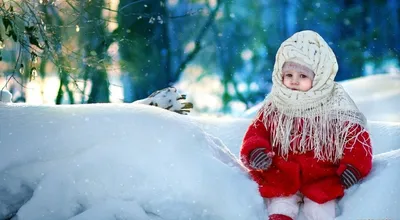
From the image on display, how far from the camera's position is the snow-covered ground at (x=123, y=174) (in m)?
2.45

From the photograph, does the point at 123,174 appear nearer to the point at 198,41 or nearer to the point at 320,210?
the point at 320,210

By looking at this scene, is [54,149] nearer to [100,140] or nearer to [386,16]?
[100,140]

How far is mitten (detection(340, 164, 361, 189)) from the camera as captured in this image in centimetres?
272

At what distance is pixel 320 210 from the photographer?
2686mm

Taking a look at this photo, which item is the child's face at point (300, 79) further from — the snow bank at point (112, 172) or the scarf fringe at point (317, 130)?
the snow bank at point (112, 172)

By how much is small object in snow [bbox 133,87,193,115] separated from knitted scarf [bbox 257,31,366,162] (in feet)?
4.20

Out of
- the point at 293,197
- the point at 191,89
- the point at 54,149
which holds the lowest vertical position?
the point at 191,89

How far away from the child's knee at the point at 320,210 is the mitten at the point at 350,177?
106 millimetres

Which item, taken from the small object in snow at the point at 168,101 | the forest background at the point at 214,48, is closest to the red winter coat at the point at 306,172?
the small object in snow at the point at 168,101

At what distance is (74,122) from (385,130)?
2282 millimetres

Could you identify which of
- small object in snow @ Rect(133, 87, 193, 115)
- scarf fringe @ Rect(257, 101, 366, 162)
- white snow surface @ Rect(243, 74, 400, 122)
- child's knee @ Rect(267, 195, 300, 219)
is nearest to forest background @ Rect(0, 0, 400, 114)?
white snow surface @ Rect(243, 74, 400, 122)

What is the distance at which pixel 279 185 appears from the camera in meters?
2.77

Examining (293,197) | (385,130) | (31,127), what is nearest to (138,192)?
(31,127)

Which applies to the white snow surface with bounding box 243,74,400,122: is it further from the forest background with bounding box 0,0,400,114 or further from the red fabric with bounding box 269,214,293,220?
the forest background with bounding box 0,0,400,114
